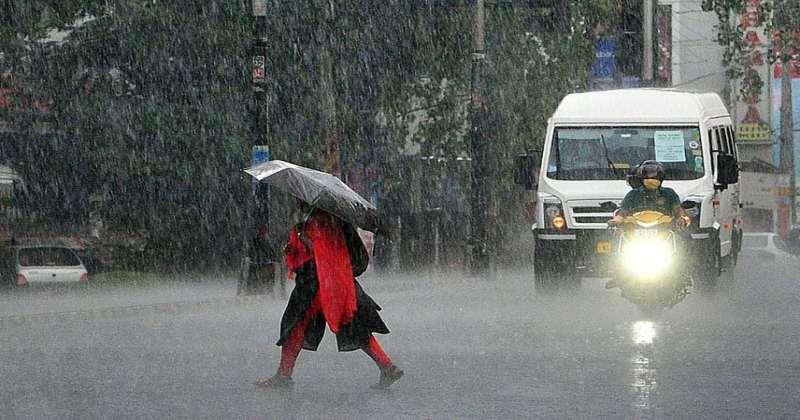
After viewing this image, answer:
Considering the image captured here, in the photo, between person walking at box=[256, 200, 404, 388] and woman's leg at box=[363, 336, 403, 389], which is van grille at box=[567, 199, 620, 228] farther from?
woman's leg at box=[363, 336, 403, 389]

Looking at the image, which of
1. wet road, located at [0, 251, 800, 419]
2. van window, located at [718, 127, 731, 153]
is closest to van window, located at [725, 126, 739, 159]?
van window, located at [718, 127, 731, 153]

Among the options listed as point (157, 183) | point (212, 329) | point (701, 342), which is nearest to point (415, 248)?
point (157, 183)

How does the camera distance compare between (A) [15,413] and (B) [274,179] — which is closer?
(A) [15,413]

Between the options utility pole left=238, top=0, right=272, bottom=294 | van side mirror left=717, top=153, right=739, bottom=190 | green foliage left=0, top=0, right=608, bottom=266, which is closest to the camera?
van side mirror left=717, top=153, right=739, bottom=190

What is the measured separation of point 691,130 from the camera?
2250 cm

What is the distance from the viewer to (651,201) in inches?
754

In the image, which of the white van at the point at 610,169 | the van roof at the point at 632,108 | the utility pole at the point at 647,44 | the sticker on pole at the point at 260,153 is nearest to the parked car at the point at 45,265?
the sticker on pole at the point at 260,153

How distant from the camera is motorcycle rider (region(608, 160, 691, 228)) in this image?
62.5ft

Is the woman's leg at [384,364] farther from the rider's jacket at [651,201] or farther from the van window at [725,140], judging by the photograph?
the van window at [725,140]

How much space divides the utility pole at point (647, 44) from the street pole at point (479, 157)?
393 inches

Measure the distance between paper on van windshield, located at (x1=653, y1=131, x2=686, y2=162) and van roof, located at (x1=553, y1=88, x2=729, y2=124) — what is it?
0.83ft

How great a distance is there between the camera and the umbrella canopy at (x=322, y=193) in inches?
456

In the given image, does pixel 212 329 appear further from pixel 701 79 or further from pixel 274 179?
pixel 701 79

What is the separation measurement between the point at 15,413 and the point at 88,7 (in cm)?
2134
